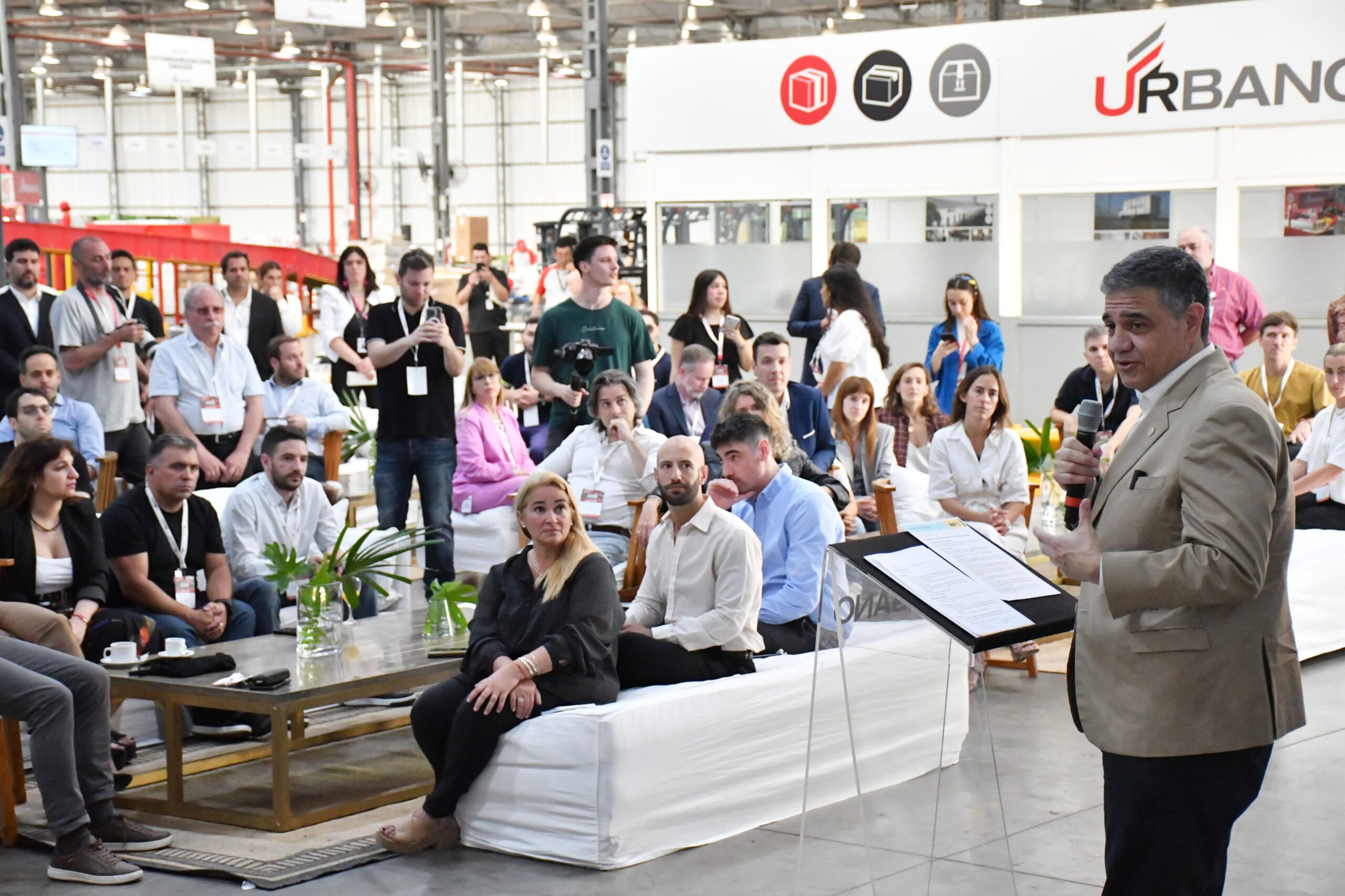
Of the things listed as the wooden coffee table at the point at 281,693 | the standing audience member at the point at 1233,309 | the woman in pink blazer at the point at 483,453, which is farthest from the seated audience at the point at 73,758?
the standing audience member at the point at 1233,309

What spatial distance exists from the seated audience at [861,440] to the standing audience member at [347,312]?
9.16 feet

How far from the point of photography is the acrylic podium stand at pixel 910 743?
3.02 meters

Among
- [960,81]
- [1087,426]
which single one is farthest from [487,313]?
[1087,426]

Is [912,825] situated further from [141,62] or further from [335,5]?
[141,62]

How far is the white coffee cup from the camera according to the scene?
4.35m

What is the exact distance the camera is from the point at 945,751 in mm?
2820

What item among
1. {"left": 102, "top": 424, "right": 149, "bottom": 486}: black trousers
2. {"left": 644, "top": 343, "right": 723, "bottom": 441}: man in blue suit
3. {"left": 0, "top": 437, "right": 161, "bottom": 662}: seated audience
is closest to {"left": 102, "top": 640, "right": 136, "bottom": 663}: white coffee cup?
{"left": 0, "top": 437, "right": 161, "bottom": 662}: seated audience

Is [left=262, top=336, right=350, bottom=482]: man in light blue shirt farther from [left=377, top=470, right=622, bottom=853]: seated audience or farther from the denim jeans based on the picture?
[left=377, top=470, right=622, bottom=853]: seated audience

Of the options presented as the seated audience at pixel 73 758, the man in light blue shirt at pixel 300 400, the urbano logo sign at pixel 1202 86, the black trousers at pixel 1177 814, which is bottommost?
the seated audience at pixel 73 758

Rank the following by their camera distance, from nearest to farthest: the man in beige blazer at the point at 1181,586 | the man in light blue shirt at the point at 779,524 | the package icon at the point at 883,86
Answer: the man in beige blazer at the point at 1181,586 < the man in light blue shirt at the point at 779,524 < the package icon at the point at 883,86

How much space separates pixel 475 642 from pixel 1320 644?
11.8ft

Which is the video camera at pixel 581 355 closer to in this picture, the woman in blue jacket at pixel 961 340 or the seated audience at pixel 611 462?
the seated audience at pixel 611 462

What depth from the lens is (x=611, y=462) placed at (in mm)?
6309

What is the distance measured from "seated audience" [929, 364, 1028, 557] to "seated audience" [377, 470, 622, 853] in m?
2.53
